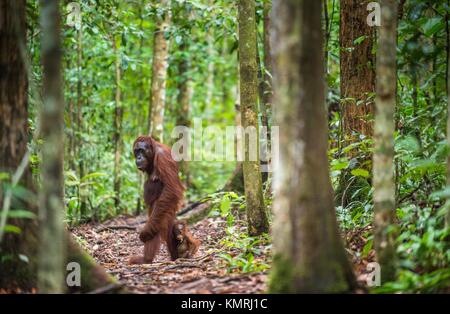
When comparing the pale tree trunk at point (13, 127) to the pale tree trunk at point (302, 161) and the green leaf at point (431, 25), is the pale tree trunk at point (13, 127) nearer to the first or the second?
the pale tree trunk at point (302, 161)

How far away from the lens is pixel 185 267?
231 inches

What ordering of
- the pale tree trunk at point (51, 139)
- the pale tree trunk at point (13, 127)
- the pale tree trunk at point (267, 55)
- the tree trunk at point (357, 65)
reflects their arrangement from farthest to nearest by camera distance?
the pale tree trunk at point (267, 55) < the tree trunk at point (357, 65) < the pale tree trunk at point (13, 127) < the pale tree trunk at point (51, 139)

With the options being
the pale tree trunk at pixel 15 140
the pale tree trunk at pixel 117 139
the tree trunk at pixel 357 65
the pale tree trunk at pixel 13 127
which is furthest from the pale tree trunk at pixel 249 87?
the pale tree trunk at pixel 117 139

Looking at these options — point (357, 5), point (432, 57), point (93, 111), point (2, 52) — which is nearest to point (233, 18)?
point (357, 5)

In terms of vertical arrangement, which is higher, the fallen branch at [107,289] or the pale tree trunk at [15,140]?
the pale tree trunk at [15,140]

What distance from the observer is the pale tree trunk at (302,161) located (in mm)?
3398

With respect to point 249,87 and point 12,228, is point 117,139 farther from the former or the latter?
point 12,228

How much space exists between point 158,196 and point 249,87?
2.40m

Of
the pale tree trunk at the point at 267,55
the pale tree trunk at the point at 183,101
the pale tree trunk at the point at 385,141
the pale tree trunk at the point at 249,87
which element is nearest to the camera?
the pale tree trunk at the point at 385,141

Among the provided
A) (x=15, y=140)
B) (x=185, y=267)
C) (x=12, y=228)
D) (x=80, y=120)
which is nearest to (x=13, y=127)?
(x=15, y=140)

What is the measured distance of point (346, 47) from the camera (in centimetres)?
670

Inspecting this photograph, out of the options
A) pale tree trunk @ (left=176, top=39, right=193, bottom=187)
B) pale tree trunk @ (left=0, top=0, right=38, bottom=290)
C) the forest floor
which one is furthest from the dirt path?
pale tree trunk @ (left=176, top=39, right=193, bottom=187)

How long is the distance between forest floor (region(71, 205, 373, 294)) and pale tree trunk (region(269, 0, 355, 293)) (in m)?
0.75

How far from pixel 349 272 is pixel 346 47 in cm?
369
